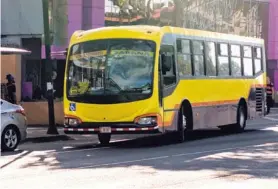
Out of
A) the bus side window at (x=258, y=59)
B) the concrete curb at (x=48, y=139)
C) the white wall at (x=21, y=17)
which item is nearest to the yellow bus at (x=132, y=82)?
the concrete curb at (x=48, y=139)

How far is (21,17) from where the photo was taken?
1203 inches

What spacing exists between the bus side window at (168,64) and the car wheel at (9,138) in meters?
3.82

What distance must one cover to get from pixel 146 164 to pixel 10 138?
4.40 metres

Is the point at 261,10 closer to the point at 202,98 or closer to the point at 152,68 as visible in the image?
the point at 202,98

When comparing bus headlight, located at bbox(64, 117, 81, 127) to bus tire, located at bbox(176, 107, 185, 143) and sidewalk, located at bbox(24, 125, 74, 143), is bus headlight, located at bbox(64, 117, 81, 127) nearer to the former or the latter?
sidewalk, located at bbox(24, 125, 74, 143)

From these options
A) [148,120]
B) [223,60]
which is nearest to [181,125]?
[148,120]

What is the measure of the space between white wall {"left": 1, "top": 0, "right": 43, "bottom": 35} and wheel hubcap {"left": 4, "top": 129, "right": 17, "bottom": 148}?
14.6m

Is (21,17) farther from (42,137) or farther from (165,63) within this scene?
(165,63)

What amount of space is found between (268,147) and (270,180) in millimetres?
5634

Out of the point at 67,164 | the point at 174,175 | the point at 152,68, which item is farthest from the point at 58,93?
the point at 174,175

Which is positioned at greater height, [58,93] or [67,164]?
[58,93]

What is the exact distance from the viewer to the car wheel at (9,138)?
619 inches

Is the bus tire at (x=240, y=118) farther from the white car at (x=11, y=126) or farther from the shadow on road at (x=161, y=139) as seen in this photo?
the white car at (x=11, y=126)

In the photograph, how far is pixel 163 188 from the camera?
391 inches
